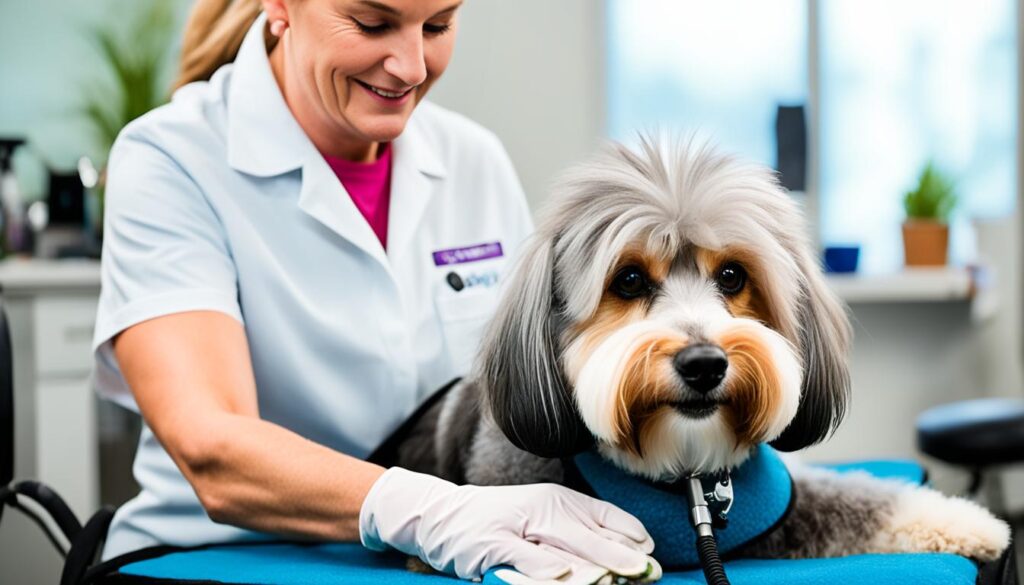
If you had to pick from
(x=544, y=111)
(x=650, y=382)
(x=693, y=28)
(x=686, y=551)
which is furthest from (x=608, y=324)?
(x=693, y=28)

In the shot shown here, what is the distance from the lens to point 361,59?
1.44 meters

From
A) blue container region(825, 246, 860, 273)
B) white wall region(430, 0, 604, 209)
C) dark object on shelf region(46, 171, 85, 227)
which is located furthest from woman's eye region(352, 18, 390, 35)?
blue container region(825, 246, 860, 273)

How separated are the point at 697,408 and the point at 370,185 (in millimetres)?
785

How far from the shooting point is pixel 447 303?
1.67 meters

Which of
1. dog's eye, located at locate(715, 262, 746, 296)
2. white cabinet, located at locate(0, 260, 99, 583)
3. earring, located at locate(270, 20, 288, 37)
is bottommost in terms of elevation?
white cabinet, located at locate(0, 260, 99, 583)

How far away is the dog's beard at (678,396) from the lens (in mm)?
1066

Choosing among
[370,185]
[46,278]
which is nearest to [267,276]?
[370,185]

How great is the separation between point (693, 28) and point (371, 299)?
3.27 meters

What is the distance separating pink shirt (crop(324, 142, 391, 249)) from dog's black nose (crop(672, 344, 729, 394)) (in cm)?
70

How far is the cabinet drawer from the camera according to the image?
3.13 metres

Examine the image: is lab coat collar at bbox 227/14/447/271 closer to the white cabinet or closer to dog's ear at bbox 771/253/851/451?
dog's ear at bbox 771/253/851/451

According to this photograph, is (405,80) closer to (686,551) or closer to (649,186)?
(649,186)

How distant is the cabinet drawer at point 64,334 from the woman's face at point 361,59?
6.04 feet

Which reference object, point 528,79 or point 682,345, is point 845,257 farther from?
point 682,345
